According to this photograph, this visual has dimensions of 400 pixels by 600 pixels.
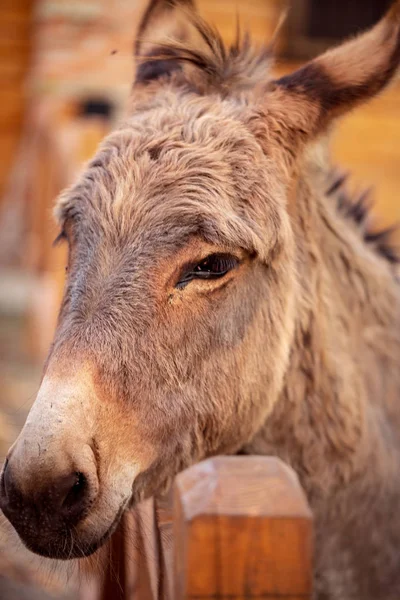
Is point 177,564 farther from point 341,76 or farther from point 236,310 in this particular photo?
point 341,76

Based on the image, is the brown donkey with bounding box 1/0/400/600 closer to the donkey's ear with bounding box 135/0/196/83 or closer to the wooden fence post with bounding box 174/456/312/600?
the donkey's ear with bounding box 135/0/196/83

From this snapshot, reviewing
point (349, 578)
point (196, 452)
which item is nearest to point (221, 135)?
point (196, 452)

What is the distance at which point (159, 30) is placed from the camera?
3.04m

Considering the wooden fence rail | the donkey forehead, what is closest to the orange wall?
the donkey forehead

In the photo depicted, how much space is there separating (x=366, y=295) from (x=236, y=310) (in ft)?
2.77

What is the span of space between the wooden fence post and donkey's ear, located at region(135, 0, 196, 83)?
6.50 feet

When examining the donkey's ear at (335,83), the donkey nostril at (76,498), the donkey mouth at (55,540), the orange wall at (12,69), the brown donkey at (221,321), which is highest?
the orange wall at (12,69)

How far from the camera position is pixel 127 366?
197 cm

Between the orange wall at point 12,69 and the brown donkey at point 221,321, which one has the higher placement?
the orange wall at point 12,69

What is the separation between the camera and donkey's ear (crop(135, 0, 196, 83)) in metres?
2.77

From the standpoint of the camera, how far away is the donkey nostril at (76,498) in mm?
1786

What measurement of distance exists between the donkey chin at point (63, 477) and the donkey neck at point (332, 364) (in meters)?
0.75

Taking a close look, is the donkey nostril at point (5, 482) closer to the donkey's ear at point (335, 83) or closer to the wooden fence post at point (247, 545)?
the wooden fence post at point (247, 545)

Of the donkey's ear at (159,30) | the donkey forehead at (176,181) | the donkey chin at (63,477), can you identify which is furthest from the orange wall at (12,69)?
the donkey chin at (63,477)
